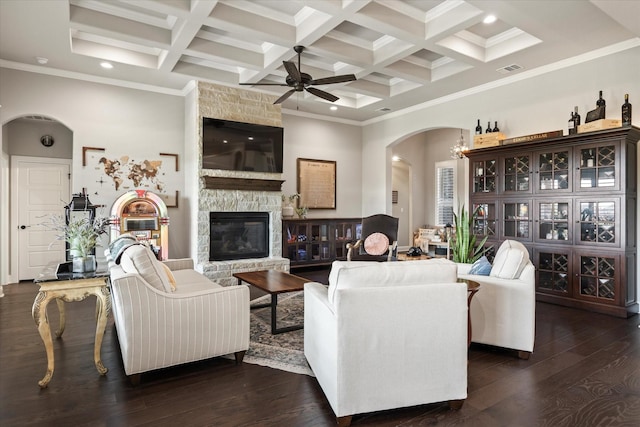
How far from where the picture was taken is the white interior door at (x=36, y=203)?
6.00 meters

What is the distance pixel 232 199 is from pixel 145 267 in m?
3.58

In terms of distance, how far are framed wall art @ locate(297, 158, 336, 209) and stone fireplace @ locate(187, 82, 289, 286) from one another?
1045mm

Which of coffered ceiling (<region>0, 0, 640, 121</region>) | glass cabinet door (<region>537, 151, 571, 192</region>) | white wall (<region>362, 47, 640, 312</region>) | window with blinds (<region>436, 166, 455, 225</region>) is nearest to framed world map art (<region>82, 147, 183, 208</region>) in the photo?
coffered ceiling (<region>0, 0, 640, 121</region>)

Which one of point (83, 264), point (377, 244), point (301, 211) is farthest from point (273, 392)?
point (301, 211)

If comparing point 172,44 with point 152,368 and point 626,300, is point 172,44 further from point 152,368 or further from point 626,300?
point 626,300

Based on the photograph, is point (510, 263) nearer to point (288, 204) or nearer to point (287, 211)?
point (287, 211)

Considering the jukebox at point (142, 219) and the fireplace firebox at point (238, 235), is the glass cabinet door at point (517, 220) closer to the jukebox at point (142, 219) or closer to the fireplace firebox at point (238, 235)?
the fireplace firebox at point (238, 235)

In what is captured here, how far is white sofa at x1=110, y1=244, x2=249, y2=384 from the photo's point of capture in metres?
2.45

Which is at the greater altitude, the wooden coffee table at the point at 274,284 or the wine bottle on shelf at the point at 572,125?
the wine bottle on shelf at the point at 572,125

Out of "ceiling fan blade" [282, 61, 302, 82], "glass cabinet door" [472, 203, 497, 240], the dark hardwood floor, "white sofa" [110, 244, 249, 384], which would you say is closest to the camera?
the dark hardwood floor

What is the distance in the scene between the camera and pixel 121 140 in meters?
5.78

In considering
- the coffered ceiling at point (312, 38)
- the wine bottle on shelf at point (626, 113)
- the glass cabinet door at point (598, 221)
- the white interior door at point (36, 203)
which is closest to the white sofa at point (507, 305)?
the glass cabinet door at point (598, 221)

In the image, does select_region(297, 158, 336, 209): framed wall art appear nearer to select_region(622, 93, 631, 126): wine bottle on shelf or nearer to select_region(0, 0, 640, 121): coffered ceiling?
select_region(0, 0, 640, 121): coffered ceiling

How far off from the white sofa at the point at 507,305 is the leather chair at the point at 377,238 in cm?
252
